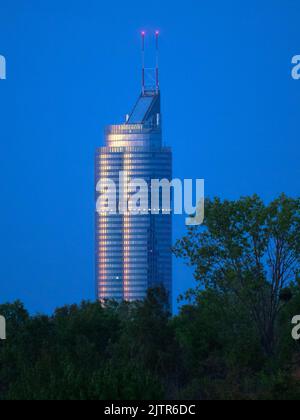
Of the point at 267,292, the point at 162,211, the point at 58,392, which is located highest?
the point at 162,211

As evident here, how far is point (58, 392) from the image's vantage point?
32656mm

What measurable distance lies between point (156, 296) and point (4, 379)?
9.03 metres

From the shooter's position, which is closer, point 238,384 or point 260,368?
point 238,384

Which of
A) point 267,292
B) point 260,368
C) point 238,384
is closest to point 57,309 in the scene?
point 267,292

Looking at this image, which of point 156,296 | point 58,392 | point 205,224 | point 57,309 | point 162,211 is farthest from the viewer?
point 162,211

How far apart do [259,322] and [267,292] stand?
313 cm

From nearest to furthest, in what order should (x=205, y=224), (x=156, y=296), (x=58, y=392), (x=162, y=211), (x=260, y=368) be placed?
(x=58, y=392), (x=260, y=368), (x=205, y=224), (x=156, y=296), (x=162, y=211)

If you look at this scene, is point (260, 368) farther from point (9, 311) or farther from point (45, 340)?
point (9, 311)

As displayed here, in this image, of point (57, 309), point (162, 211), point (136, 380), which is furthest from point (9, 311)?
point (162, 211)

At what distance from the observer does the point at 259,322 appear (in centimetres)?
4722

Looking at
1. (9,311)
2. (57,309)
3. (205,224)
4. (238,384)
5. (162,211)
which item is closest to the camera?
(238,384)

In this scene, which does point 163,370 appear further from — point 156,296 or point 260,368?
point 156,296

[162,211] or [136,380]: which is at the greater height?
[162,211]

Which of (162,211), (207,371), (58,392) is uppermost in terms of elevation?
(162,211)
